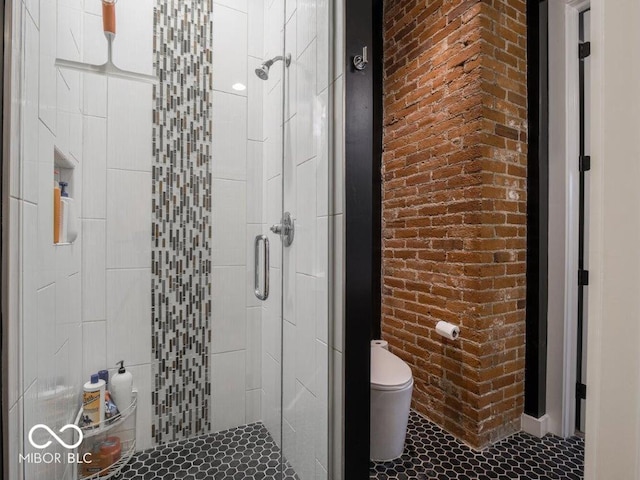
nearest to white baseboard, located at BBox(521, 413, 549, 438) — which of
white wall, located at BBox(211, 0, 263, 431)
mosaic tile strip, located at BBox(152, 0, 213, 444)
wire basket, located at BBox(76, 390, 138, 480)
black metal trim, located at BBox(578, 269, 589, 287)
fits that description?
black metal trim, located at BBox(578, 269, 589, 287)

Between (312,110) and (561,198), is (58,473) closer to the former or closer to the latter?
(312,110)

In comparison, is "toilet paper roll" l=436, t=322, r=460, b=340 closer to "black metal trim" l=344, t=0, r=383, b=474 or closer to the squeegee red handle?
"black metal trim" l=344, t=0, r=383, b=474

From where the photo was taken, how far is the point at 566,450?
6.12 feet

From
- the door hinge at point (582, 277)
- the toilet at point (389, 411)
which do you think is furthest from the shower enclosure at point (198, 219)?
the door hinge at point (582, 277)

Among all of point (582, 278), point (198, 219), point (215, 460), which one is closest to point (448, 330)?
point (582, 278)

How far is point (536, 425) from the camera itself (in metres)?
2.01

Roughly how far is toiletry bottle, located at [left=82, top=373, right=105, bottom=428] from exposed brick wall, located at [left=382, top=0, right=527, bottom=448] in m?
1.86

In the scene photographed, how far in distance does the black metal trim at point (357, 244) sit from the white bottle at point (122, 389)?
1.11 meters

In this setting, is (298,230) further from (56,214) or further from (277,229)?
(56,214)

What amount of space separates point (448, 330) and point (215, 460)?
4.59 feet

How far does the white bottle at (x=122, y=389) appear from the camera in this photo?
5.24ft

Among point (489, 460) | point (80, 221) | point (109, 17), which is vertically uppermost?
point (109, 17)

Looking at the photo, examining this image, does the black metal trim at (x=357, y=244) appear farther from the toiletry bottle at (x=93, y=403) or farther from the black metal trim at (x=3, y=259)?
the toiletry bottle at (x=93, y=403)

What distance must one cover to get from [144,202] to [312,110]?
983 millimetres
